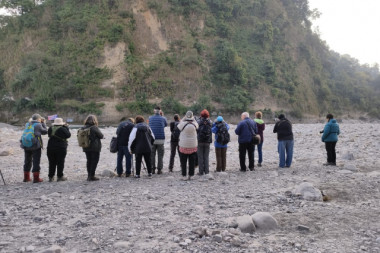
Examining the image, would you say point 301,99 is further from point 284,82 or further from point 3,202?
point 3,202

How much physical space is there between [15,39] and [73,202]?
59842mm

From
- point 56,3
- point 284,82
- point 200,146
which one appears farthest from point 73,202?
point 56,3

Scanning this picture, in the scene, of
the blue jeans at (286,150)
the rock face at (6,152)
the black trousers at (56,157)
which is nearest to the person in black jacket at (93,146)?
the black trousers at (56,157)

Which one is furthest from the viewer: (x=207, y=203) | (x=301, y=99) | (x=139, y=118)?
(x=301, y=99)

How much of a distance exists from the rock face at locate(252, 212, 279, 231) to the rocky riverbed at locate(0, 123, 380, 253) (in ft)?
0.05

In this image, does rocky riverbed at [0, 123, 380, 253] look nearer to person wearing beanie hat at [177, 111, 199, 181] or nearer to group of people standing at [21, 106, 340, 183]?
group of people standing at [21, 106, 340, 183]

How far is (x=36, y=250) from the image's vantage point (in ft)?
11.3

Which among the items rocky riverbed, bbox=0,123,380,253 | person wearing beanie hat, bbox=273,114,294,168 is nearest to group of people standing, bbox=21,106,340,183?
rocky riverbed, bbox=0,123,380,253

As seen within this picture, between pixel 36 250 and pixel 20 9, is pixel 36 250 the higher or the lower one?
the lower one

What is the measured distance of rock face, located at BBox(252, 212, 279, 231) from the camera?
4.13 m

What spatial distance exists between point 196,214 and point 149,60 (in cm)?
4828

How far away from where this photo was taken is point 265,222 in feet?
13.7

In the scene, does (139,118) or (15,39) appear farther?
(15,39)

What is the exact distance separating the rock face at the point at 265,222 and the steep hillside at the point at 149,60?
138ft
